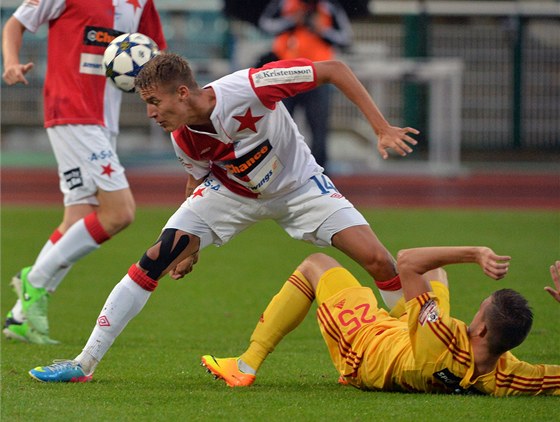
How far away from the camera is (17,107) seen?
23094 mm

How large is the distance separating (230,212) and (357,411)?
149 centimetres

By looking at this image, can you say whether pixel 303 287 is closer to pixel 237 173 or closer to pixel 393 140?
pixel 237 173

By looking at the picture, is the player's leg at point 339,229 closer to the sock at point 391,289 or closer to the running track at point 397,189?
the sock at point 391,289

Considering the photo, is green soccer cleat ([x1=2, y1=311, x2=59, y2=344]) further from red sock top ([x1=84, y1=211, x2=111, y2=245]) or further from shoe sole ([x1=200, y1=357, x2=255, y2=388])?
shoe sole ([x1=200, y1=357, x2=255, y2=388])

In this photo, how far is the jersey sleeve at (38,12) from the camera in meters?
7.61

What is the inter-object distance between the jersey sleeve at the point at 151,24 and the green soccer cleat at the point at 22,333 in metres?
2.16

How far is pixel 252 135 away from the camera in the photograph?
5.92 meters

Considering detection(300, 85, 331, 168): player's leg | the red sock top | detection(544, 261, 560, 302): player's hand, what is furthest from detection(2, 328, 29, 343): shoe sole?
detection(300, 85, 331, 168): player's leg

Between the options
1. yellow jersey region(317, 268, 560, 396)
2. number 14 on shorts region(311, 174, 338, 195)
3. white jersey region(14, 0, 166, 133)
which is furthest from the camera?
white jersey region(14, 0, 166, 133)

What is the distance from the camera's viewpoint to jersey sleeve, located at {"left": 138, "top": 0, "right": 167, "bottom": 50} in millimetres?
7906

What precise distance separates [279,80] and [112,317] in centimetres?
152

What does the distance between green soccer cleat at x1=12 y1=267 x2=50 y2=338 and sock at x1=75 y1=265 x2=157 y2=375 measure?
1.58 meters

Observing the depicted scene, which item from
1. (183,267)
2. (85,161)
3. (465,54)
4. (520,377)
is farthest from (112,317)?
(465,54)

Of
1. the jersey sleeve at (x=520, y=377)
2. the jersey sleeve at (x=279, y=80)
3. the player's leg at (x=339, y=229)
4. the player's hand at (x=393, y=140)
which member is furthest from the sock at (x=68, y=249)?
the jersey sleeve at (x=520, y=377)
